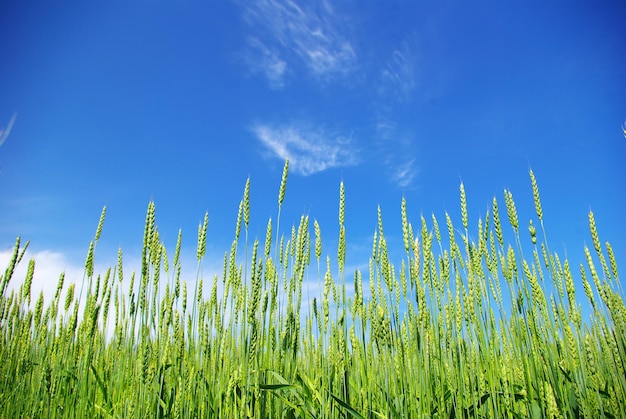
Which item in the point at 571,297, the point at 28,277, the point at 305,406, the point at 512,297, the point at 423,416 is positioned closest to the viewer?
the point at 423,416

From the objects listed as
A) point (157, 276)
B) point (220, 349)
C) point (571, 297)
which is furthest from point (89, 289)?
point (571, 297)

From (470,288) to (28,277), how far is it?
2.95 m

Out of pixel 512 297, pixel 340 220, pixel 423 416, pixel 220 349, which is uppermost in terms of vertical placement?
pixel 340 220

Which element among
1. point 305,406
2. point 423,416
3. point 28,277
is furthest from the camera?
point 28,277

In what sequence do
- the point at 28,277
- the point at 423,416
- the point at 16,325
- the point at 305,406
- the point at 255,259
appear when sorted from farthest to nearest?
the point at 16,325
the point at 28,277
the point at 305,406
the point at 423,416
the point at 255,259

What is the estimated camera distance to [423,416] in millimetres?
1646

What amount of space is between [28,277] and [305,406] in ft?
7.42

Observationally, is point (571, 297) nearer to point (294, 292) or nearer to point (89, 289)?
point (294, 292)

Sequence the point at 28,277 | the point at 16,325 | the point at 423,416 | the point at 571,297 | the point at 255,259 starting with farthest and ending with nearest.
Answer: the point at 16,325
the point at 28,277
the point at 571,297
the point at 423,416
the point at 255,259

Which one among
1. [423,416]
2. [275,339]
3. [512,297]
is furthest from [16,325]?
[512,297]

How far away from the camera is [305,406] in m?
1.84

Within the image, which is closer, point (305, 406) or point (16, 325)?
point (305, 406)

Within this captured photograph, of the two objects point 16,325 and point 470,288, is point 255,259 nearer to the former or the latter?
point 470,288

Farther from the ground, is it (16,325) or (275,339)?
(16,325)
